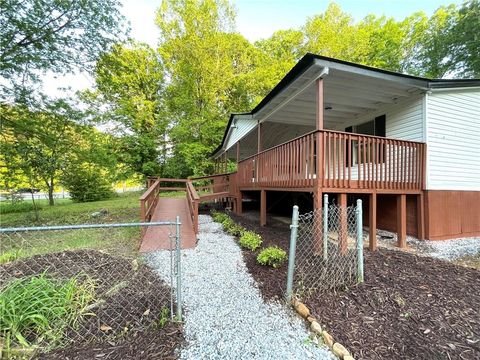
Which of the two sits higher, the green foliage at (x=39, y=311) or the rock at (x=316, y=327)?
the green foliage at (x=39, y=311)

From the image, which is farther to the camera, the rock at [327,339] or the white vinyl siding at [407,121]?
the white vinyl siding at [407,121]

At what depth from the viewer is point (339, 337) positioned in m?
2.47

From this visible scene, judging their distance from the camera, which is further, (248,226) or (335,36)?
(335,36)

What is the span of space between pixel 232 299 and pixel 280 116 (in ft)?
22.7

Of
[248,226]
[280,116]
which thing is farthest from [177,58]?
[248,226]

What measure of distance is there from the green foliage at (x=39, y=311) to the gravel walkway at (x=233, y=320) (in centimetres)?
129

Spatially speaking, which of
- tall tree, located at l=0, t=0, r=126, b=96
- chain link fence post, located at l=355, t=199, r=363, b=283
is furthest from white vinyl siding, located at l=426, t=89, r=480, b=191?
tall tree, located at l=0, t=0, r=126, b=96

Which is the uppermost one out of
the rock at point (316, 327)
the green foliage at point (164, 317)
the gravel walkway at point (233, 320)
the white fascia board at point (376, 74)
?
the white fascia board at point (376, 74)

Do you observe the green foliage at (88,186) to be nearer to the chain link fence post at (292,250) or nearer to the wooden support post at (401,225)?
the chain link fence post at (292,250)

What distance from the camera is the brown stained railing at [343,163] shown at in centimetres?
485

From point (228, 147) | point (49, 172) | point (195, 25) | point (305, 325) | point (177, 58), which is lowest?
point (305, 325)

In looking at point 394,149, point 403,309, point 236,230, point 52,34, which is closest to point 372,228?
point 394,149

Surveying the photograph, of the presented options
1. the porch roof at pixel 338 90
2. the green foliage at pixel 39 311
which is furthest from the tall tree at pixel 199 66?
the green foliage at pixel 39 311

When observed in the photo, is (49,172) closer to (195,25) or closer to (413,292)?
(413,292)
